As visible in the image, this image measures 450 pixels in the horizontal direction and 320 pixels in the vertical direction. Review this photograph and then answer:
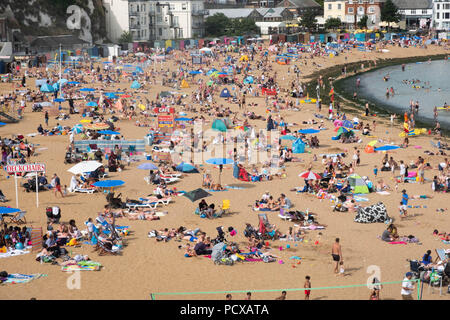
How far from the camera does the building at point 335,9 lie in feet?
336

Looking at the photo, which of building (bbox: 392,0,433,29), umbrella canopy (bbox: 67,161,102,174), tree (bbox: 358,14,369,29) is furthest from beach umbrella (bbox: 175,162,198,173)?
building (bbox: 392,0,433,29)

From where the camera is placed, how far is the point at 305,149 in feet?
95.9

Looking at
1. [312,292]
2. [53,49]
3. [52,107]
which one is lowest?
[312,292]

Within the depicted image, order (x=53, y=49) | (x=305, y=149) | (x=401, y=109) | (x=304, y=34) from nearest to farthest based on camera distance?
(x=305, y=149)
(x=401, y=109)
(x=53, y=49)
(x=304, y=34)

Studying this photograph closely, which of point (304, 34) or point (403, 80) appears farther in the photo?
point (304, 34)

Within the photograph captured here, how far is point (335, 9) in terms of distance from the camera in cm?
10325

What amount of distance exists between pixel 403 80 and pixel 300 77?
10.3 metres

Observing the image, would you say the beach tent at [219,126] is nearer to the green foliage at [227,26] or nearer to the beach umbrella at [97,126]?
the beach umbrella at [97,126]

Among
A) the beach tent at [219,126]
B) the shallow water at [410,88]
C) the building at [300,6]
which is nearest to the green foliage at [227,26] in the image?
the building at [300,6]

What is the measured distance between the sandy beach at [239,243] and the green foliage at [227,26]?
66165 mm

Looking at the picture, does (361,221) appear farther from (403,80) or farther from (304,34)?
(304,34)

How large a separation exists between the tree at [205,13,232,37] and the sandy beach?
67524mm

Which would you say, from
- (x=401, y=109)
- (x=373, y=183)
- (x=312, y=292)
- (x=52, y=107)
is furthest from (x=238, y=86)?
(x=312, y=292)

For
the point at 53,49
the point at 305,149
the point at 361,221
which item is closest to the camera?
the point at 361,221
